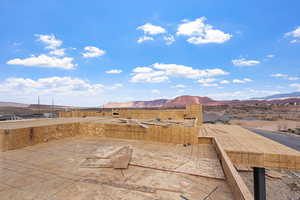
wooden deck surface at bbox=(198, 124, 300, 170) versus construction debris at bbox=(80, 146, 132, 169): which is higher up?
construction debris at bbox=(80, 146, 132, 169)

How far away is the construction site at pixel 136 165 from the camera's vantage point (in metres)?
→ 4.16

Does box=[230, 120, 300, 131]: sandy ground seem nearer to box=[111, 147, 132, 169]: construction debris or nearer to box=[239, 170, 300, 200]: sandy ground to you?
box=[239, 170, 300, 200]: sandy ground

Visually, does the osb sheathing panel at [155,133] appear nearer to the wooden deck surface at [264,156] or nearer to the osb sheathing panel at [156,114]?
the wooden deck surface at [264,156]

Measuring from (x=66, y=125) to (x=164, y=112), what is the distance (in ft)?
30.3

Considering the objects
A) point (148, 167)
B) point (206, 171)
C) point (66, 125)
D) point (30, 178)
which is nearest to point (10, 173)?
point (30, 178)

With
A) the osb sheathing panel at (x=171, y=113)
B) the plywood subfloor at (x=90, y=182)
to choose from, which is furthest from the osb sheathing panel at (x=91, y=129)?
the osb sheathing panel at (x=171, y=113)

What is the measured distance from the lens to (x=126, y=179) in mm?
4816

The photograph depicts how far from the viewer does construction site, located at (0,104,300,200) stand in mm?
4156

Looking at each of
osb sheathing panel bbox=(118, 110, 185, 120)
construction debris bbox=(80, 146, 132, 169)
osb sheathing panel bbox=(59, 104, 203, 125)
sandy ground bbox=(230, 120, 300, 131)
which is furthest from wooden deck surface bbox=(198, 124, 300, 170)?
sandy ground bbox=(230, 120, 300, 131)

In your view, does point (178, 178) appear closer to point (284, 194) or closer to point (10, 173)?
point (10, 173)

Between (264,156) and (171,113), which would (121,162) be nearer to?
(264,156)

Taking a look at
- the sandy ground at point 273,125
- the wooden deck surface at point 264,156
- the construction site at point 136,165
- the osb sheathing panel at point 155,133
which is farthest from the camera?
the sandy ground at point 273,125

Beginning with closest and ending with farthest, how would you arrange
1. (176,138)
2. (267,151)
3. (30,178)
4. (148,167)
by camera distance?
(30,178)
(148,167)
(267,151)
(176,138)

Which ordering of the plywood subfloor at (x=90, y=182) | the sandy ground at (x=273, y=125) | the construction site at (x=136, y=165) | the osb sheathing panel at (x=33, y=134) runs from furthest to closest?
1. the sandy ground at (x=273, y=125)
2. the osb sheathing panel at (x=33, y=134)
3. the construction site at (x=136, y=165)
4. the plywood subfloor at (x=90, y=182)
